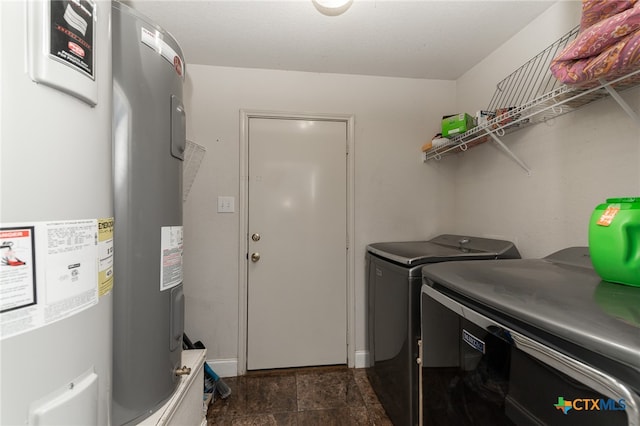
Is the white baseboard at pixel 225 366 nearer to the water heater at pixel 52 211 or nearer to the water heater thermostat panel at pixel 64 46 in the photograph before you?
the water heater at pixel 52 211

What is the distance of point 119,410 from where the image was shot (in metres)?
0.88

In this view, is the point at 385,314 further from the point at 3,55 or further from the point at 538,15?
the point at 538,15

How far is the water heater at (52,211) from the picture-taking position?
49cm

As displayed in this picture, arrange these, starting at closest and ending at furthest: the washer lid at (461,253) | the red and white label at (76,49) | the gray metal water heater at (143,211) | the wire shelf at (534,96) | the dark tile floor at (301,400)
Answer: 1. the red and white label at (76,49)
2. the gray metal water heater at (143,211)
3. the wire shelf at (534,96)
4. the washer lid at (461,253)
5. the dark tile floor at (301,400)

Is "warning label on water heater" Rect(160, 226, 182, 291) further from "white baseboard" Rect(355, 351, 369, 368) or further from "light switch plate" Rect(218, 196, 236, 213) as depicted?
"white baseboard" Rect(355, 351, 369, 368)

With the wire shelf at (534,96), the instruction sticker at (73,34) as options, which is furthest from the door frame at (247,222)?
the instruction sticker at (73,34)

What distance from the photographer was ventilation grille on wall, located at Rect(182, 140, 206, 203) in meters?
1.93

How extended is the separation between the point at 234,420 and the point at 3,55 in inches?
74.1

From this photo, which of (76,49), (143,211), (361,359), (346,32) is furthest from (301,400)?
(346,32)

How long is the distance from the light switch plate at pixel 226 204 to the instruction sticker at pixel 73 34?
1407 mm

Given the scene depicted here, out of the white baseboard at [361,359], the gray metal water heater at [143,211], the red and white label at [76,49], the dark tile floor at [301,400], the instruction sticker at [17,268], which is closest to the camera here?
the instruction sticker at [17,268]

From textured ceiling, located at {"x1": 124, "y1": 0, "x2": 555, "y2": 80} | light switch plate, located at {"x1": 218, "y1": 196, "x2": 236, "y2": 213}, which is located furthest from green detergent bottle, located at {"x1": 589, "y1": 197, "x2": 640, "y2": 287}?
light switch plate, located at {"x1": 218, "y1": 196, "x2": 236, "y2": 213}

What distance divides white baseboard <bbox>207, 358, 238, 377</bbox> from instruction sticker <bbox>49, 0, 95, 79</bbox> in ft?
6.50

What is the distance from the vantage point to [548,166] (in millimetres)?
1446
